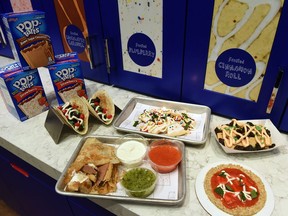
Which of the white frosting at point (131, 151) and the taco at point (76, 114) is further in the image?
the taco at point (76, 114)

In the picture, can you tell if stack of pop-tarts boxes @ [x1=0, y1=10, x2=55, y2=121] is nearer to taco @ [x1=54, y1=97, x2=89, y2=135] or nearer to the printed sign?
taco @ [x1=54, y1=97, x2=89, y2=135]

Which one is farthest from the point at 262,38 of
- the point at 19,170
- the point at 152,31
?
the point at 19,170

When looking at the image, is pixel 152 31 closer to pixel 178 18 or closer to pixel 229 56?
pixel 178 18

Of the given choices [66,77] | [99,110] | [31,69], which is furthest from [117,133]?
[31,69]

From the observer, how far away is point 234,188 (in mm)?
741

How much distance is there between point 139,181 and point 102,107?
48 centimetres

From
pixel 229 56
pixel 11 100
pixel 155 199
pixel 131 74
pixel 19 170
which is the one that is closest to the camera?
pixel 155 199

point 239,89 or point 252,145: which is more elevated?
point 239,89

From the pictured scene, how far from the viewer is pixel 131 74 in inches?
50.0

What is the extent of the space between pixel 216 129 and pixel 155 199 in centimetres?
40

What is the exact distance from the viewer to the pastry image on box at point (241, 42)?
0.81 m

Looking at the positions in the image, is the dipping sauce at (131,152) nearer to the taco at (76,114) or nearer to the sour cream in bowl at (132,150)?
the sour cream in bowl at (132,150)

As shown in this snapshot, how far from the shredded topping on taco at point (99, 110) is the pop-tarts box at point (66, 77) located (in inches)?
5.2

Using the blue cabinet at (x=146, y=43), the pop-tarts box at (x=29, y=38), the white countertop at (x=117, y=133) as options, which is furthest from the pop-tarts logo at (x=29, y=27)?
the white countertop at (x=117, y=133)
